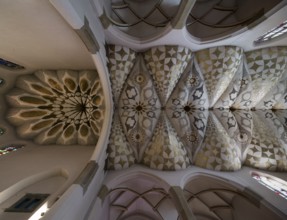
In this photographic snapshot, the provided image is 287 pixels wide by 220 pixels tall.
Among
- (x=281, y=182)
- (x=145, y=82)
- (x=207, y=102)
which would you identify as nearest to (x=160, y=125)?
(x=145, y=82)

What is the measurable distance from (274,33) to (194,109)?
3.53 meters

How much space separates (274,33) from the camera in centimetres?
484

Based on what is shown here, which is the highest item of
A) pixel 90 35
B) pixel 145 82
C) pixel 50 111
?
pixel 90 35

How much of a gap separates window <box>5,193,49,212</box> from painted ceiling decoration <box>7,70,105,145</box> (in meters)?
2.53

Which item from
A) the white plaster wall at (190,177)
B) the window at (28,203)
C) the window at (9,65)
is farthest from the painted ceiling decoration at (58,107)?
the window at (28,203)

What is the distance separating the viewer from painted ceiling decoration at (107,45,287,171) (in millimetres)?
5023

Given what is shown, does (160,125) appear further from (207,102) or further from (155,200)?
(155,200)

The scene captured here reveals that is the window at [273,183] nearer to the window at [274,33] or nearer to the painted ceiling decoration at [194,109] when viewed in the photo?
the painted ceiling decoration at [194,109]

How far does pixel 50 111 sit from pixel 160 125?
4586mm

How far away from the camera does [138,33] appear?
555 cm

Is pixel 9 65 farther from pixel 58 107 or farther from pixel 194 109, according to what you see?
pixel 194 109

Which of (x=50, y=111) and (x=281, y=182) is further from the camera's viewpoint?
(x=50, y=111)

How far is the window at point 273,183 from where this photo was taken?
4.23 metres

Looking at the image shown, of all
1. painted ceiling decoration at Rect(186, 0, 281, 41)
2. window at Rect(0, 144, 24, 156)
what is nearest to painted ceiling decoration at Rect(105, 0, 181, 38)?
painted ceiling decoration at Rect(186, 0, 281, 41)
